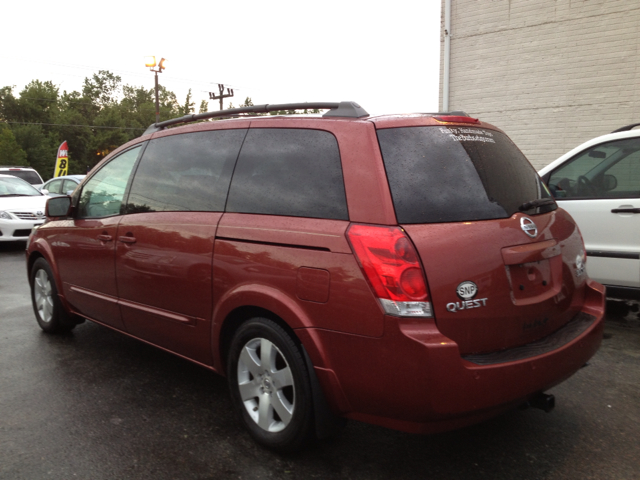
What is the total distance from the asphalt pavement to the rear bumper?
0.43 meters

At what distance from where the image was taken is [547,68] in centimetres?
1137

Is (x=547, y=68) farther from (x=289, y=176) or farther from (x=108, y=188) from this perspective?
(x=289, y=176)

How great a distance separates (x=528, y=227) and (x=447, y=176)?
0.49 m

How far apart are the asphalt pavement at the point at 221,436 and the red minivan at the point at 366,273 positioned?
0.92 feet

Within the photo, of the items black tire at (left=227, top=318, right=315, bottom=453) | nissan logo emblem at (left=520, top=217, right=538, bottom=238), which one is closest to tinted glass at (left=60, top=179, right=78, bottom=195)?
black tire at (left=227, top=318, right=315, bottom=453)

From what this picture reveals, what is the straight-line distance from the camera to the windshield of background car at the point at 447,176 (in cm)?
268

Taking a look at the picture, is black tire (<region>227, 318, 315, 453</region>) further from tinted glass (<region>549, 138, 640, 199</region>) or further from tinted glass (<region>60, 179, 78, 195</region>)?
tinted glass (<region>60, 179, 78, 195</region>)

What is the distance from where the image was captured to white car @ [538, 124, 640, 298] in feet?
16.8

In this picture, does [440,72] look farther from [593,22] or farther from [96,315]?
[96,315]

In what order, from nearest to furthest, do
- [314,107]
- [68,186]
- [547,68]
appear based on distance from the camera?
[314,107] < [547,68] < [68,186]

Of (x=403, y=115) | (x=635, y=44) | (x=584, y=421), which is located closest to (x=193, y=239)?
(x=403, y=115)

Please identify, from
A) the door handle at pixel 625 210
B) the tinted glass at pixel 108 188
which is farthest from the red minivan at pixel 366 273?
the door handle at pixel 625 210

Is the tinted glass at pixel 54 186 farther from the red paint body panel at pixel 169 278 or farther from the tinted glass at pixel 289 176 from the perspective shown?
the tinted glass at pixel 289 176

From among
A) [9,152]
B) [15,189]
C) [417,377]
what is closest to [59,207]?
[417,377]
